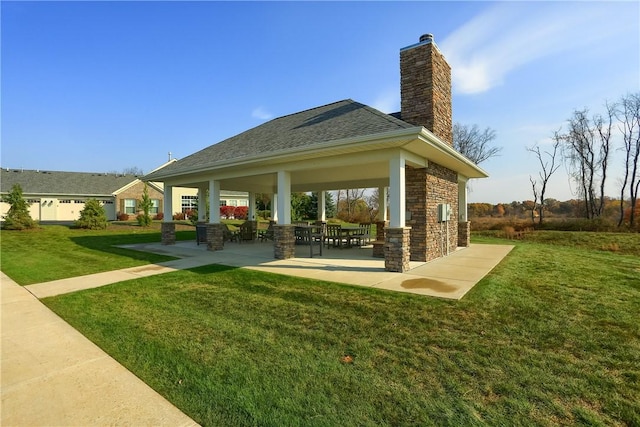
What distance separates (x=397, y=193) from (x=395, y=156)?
901 mm

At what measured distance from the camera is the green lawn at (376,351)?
2479 mm

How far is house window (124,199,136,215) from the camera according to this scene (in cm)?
3030

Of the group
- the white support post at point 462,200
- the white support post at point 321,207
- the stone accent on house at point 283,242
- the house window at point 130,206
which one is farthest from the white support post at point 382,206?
the house window at point 130,206

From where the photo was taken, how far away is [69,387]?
2.88 metres

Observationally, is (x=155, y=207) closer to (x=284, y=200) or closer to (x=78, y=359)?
(x=284, y=200)

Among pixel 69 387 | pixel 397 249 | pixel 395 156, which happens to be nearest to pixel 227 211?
pixel 395 156

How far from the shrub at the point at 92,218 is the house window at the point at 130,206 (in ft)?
34.0

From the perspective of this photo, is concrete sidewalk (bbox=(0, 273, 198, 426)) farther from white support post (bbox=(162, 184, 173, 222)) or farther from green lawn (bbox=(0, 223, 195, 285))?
white support post (bbox=(162, 184, 173, 222))

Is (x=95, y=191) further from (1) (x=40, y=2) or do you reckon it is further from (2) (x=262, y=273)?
(2) (x=262, y=273)

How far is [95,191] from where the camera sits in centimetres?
2928

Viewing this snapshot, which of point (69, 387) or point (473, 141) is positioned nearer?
point (69, 387)

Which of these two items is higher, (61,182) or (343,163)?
(61,182)

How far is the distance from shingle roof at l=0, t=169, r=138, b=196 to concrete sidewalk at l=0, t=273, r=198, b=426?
1069 inches

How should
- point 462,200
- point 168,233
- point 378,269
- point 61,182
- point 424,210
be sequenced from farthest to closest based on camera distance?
point 61,182 < point 168,233 < point 462,200 < point 424,210 < point 378,269
